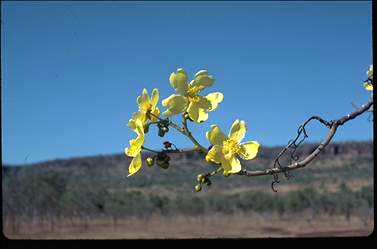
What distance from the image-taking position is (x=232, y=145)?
1.09 meters

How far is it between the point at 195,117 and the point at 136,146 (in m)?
0.12

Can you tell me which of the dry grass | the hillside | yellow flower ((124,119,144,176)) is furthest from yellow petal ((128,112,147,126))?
the dry grass

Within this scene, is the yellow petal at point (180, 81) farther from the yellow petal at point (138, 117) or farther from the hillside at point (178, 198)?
the hillside at point (178, 198)

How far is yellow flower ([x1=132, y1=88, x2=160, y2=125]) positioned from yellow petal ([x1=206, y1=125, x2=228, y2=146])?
120 mm

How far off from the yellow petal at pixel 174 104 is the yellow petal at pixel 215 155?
91 mm

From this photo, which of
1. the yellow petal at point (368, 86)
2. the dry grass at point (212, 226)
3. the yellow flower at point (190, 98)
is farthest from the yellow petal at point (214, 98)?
the dry grass at point (212, 226)

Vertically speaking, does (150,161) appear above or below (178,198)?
above

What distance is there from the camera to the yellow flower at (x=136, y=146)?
1.12 meters


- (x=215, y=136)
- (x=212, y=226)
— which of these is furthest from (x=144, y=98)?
(x=212, y=226)

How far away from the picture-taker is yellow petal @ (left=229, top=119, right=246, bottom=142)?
3.71ft

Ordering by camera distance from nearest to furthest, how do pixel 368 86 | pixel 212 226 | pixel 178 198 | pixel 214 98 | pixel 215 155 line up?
1. pixel 215 155
2. pixel 214 98
3. pixel 368 86
4. pixel 212 226
5. pixel 178 198

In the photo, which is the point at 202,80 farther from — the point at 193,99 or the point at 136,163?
the point at 136,163

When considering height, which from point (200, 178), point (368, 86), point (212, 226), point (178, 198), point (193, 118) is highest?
point (368, 86)

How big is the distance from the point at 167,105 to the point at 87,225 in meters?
35.1
